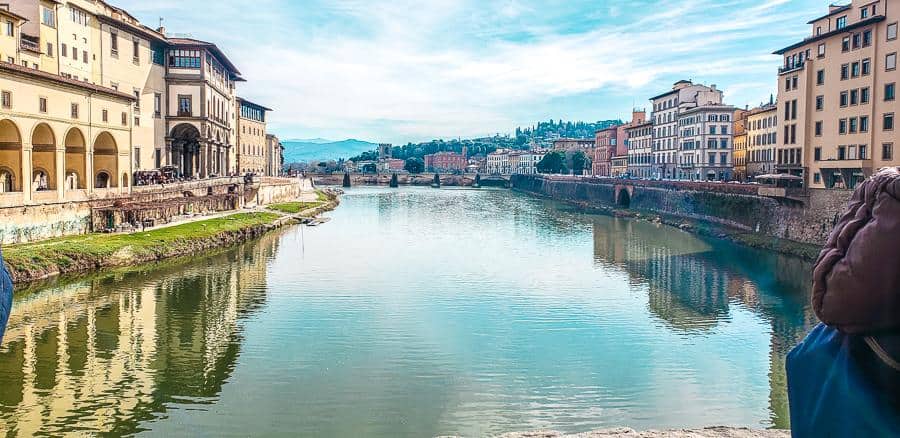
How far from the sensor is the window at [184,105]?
62.4 m

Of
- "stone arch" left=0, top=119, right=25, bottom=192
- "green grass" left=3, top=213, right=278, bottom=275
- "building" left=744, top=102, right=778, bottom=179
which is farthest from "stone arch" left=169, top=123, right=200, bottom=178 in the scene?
"building" left=744, top=102, right=778, bottom=179

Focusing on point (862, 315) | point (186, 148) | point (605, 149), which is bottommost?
point (862, 315)

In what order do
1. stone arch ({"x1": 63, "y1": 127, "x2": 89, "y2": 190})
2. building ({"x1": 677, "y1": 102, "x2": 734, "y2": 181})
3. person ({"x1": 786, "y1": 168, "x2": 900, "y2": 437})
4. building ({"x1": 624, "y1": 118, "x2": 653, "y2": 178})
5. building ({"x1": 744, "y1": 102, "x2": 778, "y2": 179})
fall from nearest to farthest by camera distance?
1. person ({"x1": 786, "y1": 168, "x2": 900, "y2": 437})
2. stone arch ({"x1": 63, "y1": 127, "x2": 89, "y2": 190})
3. building ({"x1": 744, "y1": 102, "x2": 778, "y2": 179})
4. building ({"x1": 677, "y1": 102, "x2": 734, "y2": 181})
5. building ({"x1": 624, "y1": 118, "x2": 653, "y2": 178})

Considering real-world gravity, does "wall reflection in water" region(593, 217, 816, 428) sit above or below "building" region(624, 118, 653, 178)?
below

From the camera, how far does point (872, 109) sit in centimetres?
3919

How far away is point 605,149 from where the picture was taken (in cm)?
12500

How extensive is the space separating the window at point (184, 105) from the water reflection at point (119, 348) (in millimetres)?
31870

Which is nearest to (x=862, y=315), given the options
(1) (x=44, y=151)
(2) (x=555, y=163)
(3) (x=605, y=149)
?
(1) (x=44, y=151)

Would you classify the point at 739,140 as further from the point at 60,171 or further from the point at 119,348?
the point at 119,348

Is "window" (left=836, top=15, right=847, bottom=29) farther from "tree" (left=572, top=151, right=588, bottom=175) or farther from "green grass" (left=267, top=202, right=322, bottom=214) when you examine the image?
"tree" (left=572, top=151, right=588, bottom=175)

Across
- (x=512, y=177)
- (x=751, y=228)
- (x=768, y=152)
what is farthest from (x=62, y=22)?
(x=512, y=177)

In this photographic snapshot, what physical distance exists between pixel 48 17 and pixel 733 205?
146 ft

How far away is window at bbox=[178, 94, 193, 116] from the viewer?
205 ft

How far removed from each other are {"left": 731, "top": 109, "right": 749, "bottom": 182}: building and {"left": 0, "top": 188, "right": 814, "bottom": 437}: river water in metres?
45.9
